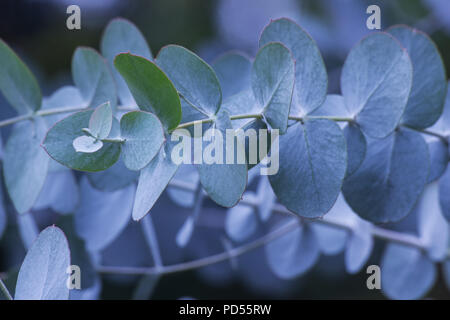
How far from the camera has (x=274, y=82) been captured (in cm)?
21

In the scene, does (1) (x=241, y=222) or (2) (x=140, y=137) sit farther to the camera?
(1) (x=241, y=222)

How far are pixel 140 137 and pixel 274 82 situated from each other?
7cm

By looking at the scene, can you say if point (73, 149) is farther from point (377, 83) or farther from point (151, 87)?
point (377, 83)

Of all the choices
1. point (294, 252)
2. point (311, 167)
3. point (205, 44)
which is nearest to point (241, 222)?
point (294, 252)

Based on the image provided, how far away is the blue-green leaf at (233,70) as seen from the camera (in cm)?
30

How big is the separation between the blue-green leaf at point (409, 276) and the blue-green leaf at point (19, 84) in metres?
0.30

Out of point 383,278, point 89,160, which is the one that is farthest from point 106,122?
point 383,278

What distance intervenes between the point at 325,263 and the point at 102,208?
303 mm

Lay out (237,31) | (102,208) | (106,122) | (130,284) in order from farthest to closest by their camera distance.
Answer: (237,31)
(130,284)
(102,208)
(106,122)

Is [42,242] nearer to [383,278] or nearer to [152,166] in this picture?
[152,166]

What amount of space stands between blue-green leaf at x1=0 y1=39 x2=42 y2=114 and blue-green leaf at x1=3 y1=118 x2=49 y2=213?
0.01 meters

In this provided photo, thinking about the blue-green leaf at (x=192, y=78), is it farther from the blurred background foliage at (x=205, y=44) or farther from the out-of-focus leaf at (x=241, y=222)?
the blurred background foliage at (x=205, y=44)

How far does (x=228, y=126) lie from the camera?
210 millimetres

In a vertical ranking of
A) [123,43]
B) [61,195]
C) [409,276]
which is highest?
[123,43]
